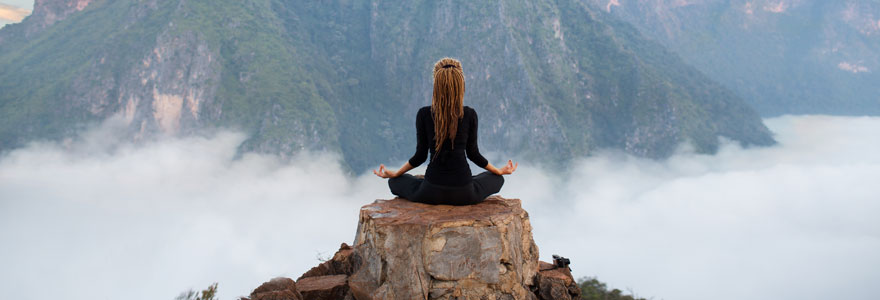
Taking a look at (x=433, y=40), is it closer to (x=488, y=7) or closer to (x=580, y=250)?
(x=488, y=7)

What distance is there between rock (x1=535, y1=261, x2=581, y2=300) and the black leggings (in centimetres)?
157

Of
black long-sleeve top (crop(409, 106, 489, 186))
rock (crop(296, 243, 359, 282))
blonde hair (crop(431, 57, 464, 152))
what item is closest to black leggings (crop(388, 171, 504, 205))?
black long-sleeve top (crop(409, 106, 489, 186))

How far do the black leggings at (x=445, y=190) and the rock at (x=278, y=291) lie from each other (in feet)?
7.10

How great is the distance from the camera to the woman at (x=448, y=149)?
713cm

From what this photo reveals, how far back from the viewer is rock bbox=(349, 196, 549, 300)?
23.0 ft

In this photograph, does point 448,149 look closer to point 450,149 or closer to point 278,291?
point 450,149

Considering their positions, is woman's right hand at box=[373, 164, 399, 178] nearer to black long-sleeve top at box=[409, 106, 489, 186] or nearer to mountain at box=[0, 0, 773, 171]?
black long-sleeve top at box=[409, 106, 489, 186]

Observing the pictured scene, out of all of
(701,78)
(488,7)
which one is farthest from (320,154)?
(701,78)

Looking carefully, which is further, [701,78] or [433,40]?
[701,78]

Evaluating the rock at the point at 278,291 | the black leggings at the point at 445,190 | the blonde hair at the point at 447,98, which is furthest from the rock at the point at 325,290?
the blonde hair at the point at 447,98

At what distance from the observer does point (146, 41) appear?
153 metres

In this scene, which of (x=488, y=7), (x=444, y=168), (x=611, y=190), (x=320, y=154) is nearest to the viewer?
(x=444, y=168)

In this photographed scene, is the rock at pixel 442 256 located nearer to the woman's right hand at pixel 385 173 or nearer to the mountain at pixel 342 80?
the woman's right hand at pixel 385 173

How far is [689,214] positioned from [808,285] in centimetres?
6601
